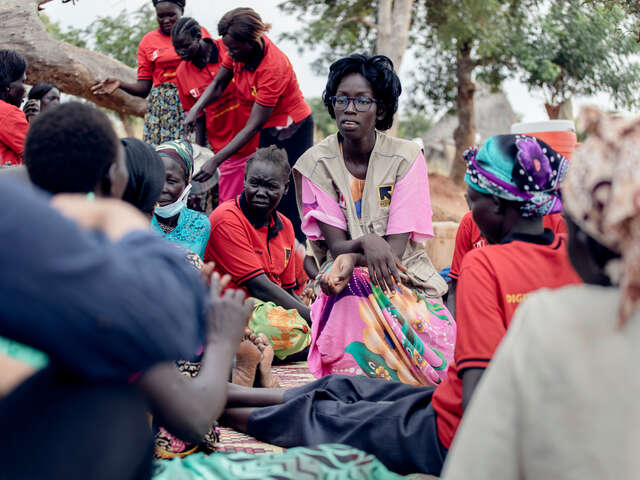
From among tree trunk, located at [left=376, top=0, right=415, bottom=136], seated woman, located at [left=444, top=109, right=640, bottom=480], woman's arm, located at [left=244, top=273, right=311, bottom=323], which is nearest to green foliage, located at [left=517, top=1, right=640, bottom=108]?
tree trunk, located at [left=376, top=0, right=415, bottom=136]

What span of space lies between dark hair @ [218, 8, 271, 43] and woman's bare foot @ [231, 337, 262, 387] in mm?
2789

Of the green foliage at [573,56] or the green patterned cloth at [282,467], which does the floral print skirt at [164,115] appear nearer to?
the green patterned cloth at [282,467]

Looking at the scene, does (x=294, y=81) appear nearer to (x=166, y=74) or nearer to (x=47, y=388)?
(x=166, y=74)

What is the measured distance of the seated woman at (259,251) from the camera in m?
4.47

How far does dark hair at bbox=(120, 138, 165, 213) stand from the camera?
2129mm

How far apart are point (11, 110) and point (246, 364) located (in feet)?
8.96

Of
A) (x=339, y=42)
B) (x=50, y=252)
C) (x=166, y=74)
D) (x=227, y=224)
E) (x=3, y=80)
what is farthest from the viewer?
(x=339, y=42)

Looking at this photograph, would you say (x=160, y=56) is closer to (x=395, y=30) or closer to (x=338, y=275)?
(x=338, y=275)

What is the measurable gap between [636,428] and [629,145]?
53 cm

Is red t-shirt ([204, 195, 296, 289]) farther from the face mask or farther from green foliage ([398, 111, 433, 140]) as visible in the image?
green foliage ([398, 111, 433, 140])

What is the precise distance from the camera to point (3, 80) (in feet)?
16.0

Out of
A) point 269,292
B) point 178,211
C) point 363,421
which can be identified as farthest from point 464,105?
point 363,421

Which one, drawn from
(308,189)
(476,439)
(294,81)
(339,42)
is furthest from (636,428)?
(339,42)

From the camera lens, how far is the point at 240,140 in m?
5.48
